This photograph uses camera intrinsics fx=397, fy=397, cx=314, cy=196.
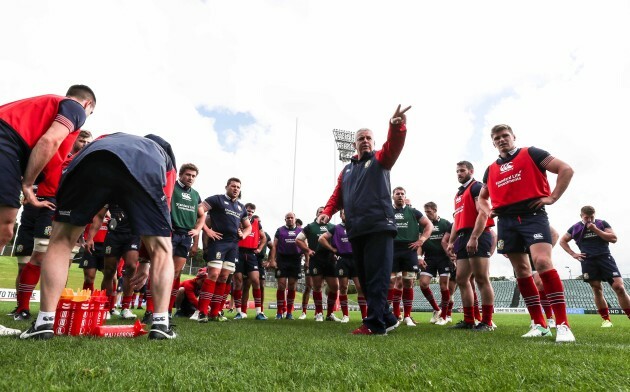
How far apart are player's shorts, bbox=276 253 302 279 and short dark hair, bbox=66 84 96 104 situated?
7.38 meters

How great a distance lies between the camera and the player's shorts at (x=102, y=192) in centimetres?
308

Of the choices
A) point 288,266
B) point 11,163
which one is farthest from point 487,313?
point 11,163

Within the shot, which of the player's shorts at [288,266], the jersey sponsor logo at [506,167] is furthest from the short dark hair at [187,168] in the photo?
the jersey sponsor logo at [506,167]

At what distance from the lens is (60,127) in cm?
331

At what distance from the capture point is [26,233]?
218 inches

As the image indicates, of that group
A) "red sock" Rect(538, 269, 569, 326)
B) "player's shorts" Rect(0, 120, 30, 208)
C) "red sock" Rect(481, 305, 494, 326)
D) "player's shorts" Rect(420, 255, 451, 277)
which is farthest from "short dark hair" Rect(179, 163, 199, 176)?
"player's shorts" Rect(420, 255, 451, 277)

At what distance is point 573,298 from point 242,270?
32.5 metres

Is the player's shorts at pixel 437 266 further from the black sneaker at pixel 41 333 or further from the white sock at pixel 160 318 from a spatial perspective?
the black sneaker at pixel 41 333

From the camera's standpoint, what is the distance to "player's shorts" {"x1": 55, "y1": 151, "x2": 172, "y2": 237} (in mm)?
3084

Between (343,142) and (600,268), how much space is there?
3731 centimetres

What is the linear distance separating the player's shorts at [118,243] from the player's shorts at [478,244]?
5.49 meters

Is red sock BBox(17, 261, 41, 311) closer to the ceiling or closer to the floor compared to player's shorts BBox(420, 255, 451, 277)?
closer to the floor

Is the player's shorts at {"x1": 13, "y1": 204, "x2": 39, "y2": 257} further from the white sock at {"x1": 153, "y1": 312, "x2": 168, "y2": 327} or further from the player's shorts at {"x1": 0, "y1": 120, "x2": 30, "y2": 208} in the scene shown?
the white sock at {"x1": 153, "y1": 312, "x2": 168, "y2": 327}

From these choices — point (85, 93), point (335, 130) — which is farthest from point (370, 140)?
point (335, 130)
